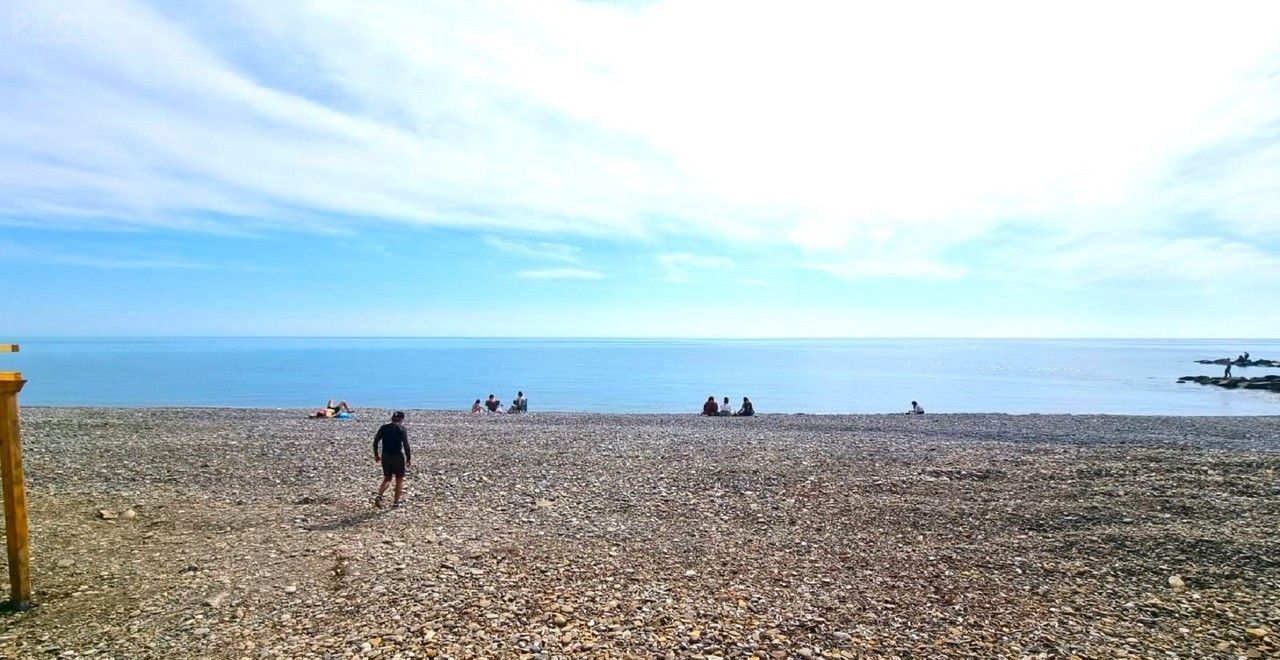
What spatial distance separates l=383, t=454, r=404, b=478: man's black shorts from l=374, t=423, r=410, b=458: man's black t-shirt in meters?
0.05

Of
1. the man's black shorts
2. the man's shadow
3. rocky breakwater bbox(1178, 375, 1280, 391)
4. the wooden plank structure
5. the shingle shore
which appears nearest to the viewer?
the wooden plank structure

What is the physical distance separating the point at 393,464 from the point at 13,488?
608cm

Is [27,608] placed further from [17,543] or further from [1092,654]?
[1092,654]

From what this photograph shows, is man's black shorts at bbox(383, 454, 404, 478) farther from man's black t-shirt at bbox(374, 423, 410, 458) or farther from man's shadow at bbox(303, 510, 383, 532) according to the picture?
man's shadow at bbox(303, 510, 383, 532)

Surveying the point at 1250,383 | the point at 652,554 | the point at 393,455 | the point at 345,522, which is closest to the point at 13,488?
the point at 345,522

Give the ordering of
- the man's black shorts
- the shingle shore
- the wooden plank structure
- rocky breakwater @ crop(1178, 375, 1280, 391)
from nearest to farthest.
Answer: the wooden plank structure
the shingle shore
the man's black shorts
rocky breakwater @ crop(1178, 375, 1280, 391)

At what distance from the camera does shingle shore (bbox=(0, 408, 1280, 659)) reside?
23.9 feet

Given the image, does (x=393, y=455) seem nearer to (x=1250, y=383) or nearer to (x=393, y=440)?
(x=393, y=440)

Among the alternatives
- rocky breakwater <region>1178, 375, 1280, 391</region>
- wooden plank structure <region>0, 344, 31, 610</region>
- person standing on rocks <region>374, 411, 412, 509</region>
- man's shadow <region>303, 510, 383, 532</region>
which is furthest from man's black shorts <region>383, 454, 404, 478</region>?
rocky breakwater <region>1178, 375, 1280, 391</region>

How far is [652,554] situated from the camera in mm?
10125

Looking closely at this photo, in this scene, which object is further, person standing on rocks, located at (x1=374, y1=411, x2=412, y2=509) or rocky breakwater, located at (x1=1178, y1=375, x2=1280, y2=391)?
rocky breakwater, located at (x1=1178, y1=375, x2=1280, y2=391)

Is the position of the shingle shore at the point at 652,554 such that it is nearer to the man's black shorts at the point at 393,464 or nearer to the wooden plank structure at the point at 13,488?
the wooden plank structure at the point at 13,488

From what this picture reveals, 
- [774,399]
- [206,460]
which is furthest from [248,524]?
[774,399]

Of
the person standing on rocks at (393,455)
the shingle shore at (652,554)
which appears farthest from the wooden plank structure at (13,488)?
the person standing on rocks at (393,455)
